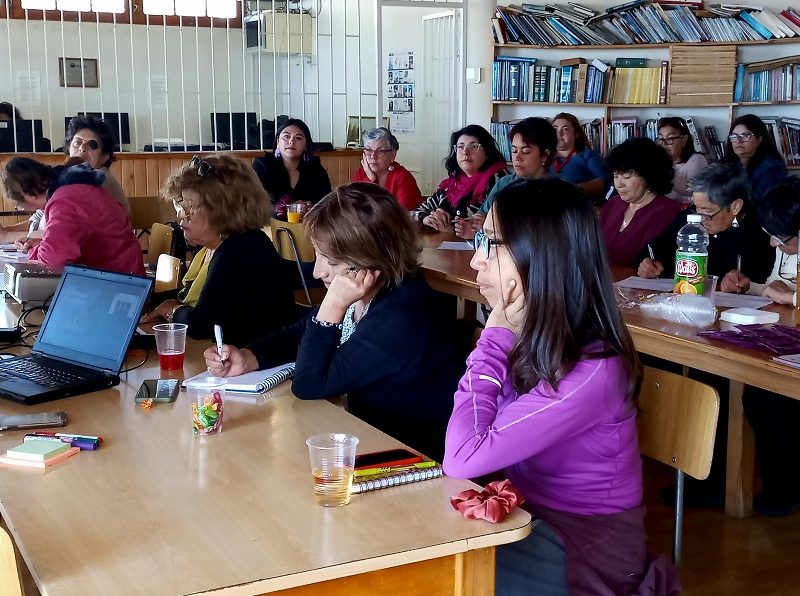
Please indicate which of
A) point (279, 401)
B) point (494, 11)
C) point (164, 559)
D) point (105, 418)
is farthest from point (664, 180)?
point (494, 11)

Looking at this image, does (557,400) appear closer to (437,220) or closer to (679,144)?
(437,220)

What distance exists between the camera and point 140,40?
31.7 ft

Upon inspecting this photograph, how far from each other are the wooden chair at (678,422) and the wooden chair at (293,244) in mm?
2567

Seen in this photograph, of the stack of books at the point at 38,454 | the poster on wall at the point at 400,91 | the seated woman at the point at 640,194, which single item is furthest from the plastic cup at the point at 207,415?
the poster on wall at the point at 400,91

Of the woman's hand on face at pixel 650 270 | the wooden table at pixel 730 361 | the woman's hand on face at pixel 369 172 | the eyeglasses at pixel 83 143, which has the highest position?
the eyeglasses at pixel 83 143

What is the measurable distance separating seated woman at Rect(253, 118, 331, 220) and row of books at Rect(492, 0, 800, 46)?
85.1 inches

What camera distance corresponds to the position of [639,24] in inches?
263

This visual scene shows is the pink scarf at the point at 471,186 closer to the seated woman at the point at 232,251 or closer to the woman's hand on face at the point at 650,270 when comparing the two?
the woman's hand on face at the point at 650,270

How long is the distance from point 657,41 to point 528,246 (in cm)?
556

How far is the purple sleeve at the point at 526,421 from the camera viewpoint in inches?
59.5

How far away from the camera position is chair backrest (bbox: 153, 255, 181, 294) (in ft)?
11.2

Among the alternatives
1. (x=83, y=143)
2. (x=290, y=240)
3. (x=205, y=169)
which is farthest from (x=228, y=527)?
(x=83, y=143)

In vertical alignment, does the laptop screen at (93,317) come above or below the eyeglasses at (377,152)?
below

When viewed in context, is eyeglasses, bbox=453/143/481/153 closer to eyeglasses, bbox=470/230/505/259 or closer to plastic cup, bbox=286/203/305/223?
plastic cup, bbox=286/203/305/223
